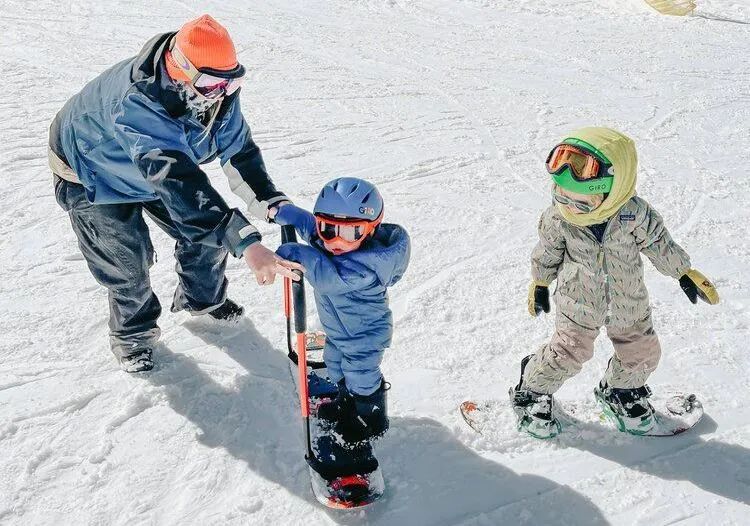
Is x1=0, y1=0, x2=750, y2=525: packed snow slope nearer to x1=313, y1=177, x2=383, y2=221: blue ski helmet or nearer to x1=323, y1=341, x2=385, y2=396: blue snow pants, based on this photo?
x1=323, y1=341, x2=385, y2=396: blue snow pants

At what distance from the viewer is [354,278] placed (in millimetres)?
3152

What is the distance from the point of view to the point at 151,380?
4.18 meters

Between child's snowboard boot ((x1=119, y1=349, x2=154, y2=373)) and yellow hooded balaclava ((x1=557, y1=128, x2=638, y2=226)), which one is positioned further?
child's snowboard boot ((x1=119, y1=349, x2=154, y2=373))

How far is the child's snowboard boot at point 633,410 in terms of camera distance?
381 cm

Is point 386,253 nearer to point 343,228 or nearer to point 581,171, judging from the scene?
point 343,228

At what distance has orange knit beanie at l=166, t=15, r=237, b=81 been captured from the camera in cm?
314

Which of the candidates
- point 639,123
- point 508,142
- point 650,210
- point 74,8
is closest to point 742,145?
point 639,123

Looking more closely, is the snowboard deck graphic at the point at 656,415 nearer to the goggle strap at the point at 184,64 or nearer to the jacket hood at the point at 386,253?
the jacket hood at the point at 386,253

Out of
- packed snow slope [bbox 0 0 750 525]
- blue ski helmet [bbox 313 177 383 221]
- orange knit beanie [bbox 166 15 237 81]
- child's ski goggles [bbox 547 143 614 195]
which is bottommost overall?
packed snow slope [bbox 0 0 750 525]

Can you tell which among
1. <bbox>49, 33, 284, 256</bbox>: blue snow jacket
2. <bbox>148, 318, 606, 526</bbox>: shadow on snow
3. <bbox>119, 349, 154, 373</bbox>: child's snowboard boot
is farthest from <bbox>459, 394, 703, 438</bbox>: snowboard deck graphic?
<bbox>119, 349, 154, 373</bbox>: child's snowboard boot

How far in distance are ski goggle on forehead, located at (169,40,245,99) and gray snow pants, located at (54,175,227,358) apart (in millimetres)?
982

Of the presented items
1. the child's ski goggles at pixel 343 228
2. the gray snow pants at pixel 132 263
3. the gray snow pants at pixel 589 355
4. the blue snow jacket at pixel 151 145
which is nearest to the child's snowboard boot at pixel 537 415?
the gray snow pants at pixel 589 355

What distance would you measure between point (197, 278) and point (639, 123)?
20.7ft

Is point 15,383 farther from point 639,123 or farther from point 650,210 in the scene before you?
point 639,123
